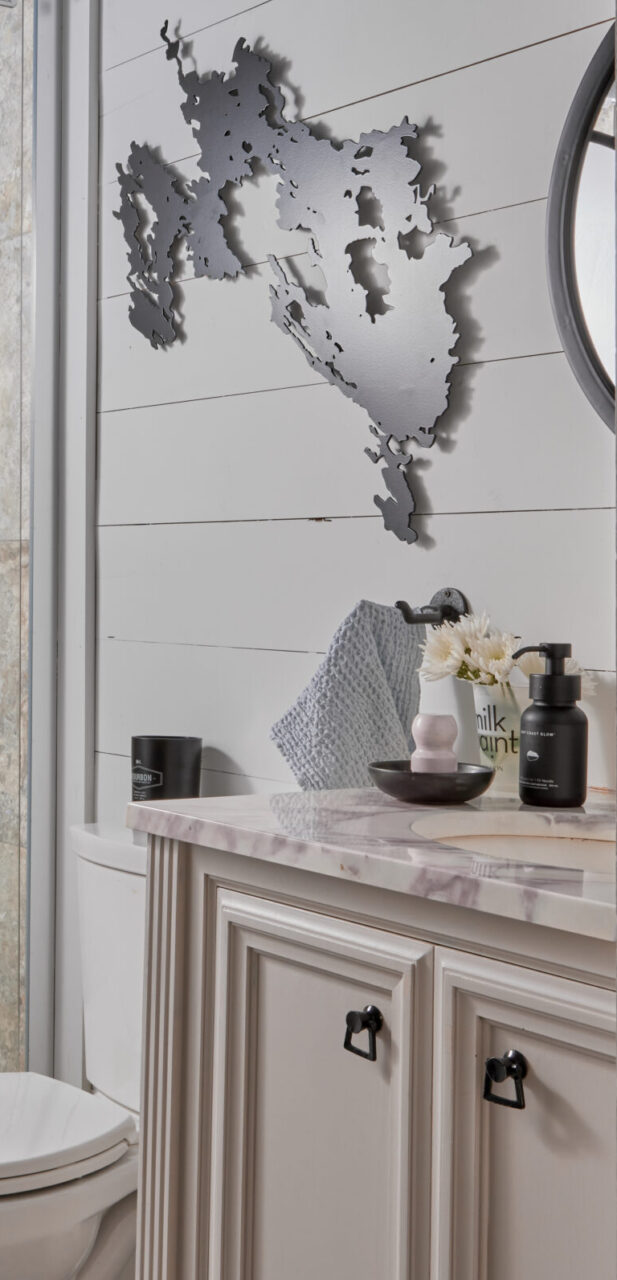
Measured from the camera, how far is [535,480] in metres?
1.28

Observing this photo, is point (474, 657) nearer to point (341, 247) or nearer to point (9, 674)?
point (341, 247)

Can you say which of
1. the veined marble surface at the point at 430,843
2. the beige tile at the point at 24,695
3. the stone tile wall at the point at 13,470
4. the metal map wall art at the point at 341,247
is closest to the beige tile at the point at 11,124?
the stone tile wall at the point at 13,470

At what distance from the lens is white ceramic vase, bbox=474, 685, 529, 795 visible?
3.97 ft

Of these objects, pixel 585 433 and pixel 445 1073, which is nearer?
pixel 445 1073

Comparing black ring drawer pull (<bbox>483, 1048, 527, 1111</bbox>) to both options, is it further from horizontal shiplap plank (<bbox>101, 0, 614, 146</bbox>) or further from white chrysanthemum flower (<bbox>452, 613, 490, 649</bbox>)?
horizontal shiplap plank (<bbox>101, 0, 614, 146</bbox>)

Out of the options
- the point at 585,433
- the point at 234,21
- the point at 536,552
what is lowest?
the point at 536,552

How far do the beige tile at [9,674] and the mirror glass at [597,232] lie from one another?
1.10 meters

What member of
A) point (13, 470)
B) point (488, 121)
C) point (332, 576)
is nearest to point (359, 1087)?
point (332, 576)

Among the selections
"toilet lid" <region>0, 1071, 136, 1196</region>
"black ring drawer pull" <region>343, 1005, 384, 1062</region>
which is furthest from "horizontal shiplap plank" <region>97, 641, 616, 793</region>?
"black ring drawer pull" <region>343, 1005, 384, 1062</region>

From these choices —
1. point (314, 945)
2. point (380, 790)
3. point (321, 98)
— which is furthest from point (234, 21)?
point (314, 945)

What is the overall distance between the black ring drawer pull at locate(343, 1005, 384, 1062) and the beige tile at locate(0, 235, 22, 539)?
1.29 metres

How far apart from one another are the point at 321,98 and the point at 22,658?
0.99m

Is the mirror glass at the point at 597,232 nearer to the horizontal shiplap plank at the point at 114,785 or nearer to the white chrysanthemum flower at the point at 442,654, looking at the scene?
the white chrysanthemum flower at the point at 442,654

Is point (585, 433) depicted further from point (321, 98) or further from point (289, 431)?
point (321, 98)
